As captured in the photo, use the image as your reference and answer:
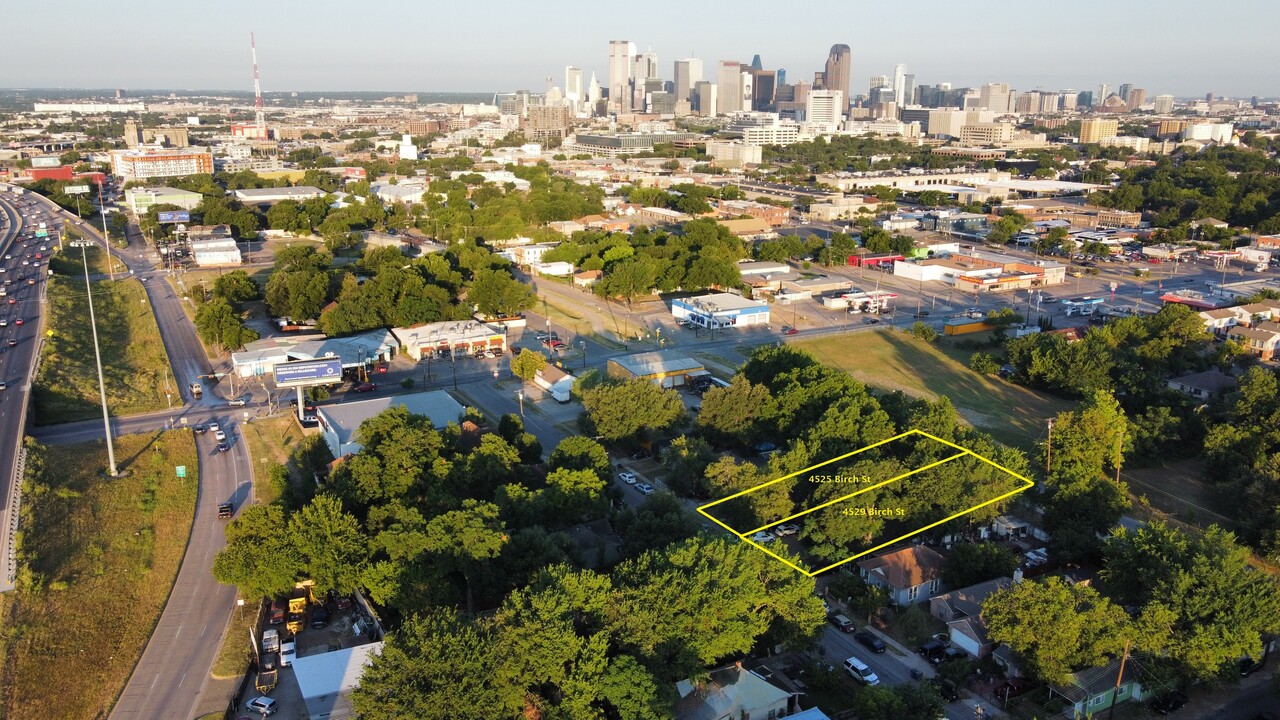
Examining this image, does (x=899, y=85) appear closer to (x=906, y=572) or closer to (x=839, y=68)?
(x=839, y=68)

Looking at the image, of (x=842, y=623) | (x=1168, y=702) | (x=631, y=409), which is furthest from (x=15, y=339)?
(x=1168, y=702)

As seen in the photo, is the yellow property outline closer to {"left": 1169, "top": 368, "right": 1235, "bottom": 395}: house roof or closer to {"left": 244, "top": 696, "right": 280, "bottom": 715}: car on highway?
{"left": 244, "top": 696, "right": 280, "bottom": 715}: car on highway

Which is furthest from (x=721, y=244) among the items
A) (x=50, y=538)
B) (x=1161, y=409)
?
(x=50, y=538)

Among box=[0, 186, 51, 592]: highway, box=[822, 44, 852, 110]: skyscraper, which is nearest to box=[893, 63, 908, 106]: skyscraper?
box=[822, 44, 852, 110]: skyscraper

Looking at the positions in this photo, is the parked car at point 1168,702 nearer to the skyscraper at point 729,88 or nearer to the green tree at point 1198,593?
the green tree at point 1198,593

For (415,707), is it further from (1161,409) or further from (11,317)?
(11,317)

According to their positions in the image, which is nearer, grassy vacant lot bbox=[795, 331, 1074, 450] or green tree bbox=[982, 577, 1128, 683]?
green tree bbox=[982, 577, 1128, 683]

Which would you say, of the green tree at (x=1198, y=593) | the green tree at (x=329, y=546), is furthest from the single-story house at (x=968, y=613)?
the green tree at (x=329, y=546)
